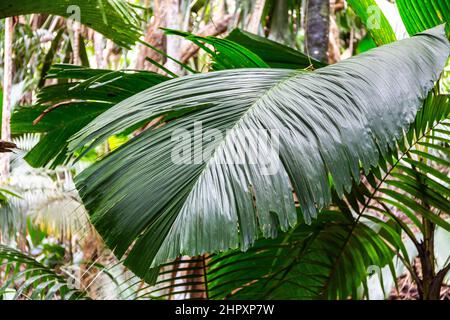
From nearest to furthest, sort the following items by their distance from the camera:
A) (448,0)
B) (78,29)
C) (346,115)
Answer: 1. (346,115)
2. (448,0)
3. (78,29)

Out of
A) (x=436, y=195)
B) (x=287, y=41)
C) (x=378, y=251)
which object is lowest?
(x=378, y=251)

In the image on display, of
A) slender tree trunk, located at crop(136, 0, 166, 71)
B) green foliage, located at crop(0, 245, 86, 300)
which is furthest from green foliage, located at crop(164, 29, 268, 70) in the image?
slender tree trunk, located at crop(136, 0, 166, 71)

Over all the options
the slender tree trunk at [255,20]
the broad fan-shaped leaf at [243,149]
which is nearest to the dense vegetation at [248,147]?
the broad fan-shaped leaf at [243,149]

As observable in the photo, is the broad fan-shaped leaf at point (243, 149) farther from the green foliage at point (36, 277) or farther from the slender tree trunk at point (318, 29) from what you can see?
the slender tree trunk at point (318, 29)

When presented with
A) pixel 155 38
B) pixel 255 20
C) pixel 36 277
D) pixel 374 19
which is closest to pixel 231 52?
pixel 374 19

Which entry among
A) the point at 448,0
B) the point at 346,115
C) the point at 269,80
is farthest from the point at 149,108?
the point at 448,0

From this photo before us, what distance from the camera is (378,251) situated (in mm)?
1742

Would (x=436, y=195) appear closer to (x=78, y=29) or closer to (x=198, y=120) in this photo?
(x=198, y=120)

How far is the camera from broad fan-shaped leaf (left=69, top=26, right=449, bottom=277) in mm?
878

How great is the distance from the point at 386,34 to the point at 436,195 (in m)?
0.48

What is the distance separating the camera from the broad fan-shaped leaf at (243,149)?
0.88 meters

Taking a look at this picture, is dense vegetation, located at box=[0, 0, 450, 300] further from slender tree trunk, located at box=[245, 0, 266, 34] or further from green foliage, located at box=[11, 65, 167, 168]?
slender tree trunk, located at box=[245, 0, 266, 34]

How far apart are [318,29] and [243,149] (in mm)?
1295

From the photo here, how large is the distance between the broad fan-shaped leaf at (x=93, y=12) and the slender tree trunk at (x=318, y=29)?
2.23 feet
